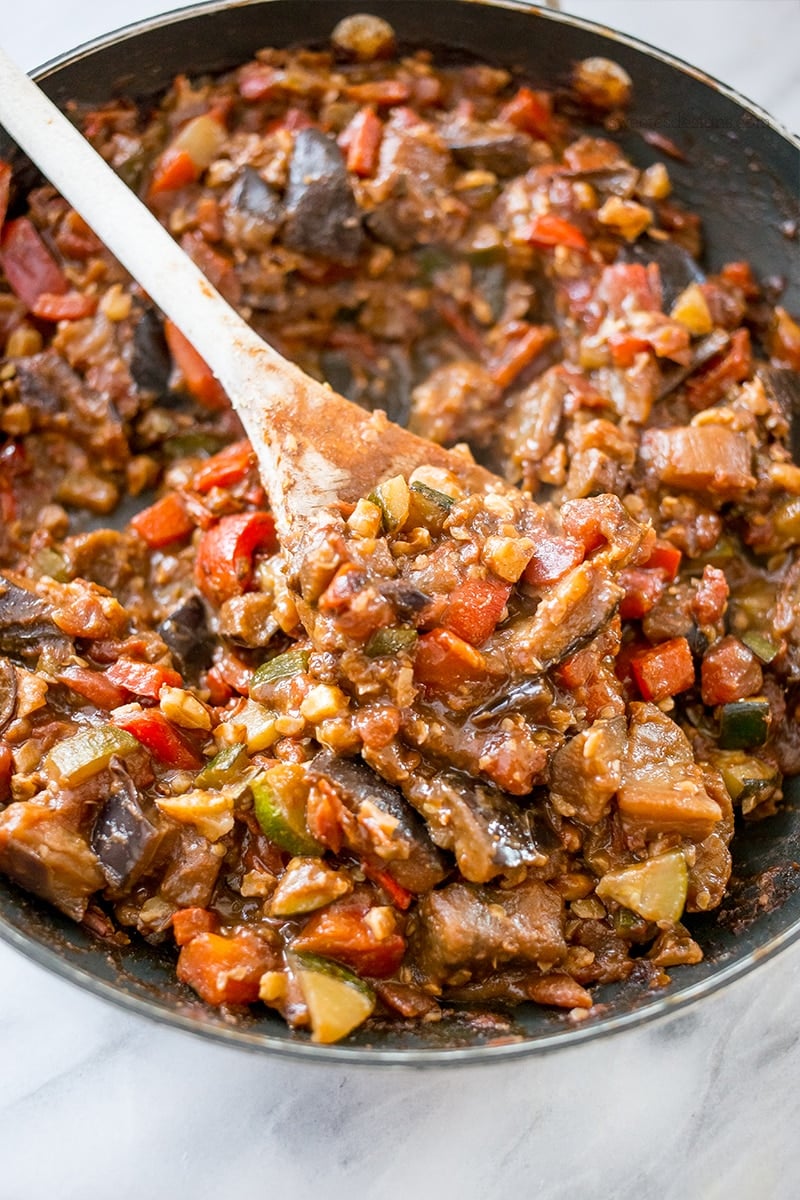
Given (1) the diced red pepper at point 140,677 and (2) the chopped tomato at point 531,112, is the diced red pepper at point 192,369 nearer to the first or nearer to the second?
(1) the diced red pepper at point 140,677

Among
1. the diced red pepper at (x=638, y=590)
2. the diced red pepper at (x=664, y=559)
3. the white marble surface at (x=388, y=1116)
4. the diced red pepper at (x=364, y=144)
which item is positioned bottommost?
the white marble surface at (x=388, y=1116)

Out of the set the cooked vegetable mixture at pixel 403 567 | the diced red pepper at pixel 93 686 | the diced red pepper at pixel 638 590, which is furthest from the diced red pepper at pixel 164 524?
the diced red pepper at pixel 638 590

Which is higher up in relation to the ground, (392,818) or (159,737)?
(392,818)

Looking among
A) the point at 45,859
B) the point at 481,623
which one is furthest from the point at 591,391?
the point at 45,859

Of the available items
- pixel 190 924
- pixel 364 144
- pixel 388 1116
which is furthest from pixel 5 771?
pixel 364 144

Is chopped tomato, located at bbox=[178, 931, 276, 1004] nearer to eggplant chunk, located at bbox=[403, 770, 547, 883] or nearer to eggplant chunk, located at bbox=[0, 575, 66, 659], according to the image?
eggplant chunk, located at bbox=[403, 770, 547, 883]

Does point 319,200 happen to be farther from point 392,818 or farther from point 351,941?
point 351,941

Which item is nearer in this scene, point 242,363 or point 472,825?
point 472,825
